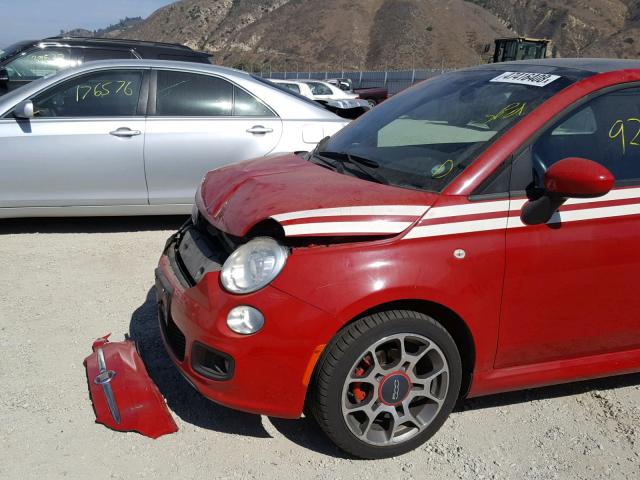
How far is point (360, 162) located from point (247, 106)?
275 cm

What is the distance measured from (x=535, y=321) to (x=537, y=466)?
2.16 feet

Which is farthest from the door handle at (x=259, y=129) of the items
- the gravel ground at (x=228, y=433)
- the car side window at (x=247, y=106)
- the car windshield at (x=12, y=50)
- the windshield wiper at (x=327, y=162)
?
the car windshield at (x=12, y=50)

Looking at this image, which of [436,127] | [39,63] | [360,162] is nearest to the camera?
[360,162]

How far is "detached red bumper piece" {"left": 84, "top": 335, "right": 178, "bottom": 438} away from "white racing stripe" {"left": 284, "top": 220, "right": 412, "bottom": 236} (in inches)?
44.8

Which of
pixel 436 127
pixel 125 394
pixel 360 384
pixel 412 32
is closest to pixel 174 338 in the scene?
pixel 125 394

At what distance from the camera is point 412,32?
267 ft

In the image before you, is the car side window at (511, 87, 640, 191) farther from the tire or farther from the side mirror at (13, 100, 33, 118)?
the side mirror at (13, 100, 33, 118)

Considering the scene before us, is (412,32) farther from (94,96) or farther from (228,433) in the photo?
(228,433)

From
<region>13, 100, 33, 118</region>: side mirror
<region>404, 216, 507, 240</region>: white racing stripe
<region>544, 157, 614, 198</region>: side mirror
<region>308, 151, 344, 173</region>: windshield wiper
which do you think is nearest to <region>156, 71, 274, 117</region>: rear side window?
<region>13, 100, 33, 118</region>: side mirror

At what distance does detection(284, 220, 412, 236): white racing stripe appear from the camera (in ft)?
8.17

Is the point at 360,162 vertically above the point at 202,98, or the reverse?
the point at 202,98

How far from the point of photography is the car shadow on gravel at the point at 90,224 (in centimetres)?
579

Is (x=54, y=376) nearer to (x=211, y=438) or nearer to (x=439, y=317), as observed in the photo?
(x=211, y=438)

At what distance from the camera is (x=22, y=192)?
17.3ft
